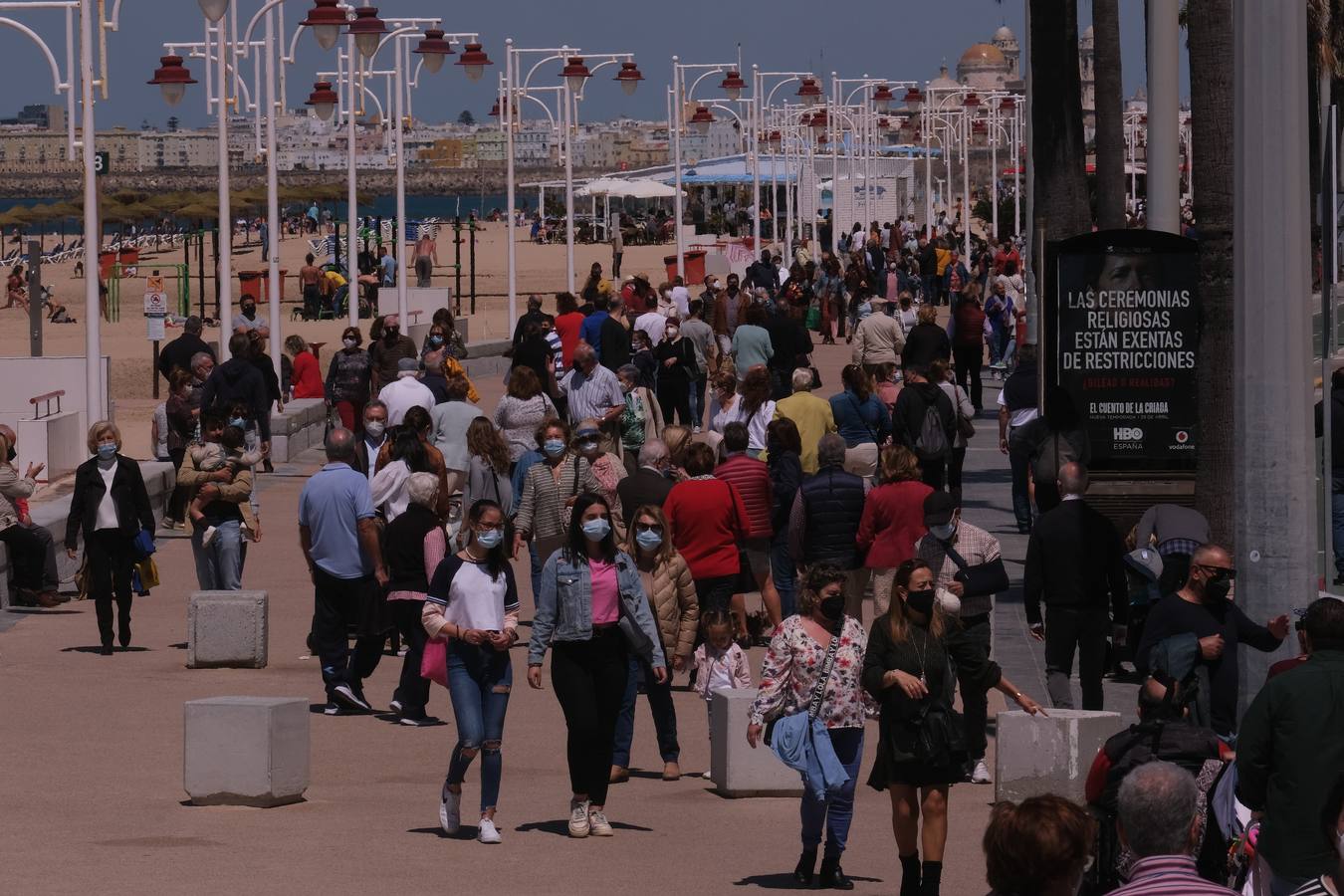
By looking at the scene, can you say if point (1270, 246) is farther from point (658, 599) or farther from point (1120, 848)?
point (658, 599)

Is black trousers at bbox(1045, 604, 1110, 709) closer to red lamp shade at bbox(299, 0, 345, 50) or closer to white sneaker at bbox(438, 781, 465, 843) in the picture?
white sneaker at bbox(438, 781, 465, 843)

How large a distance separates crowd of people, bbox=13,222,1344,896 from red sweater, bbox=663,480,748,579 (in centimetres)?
2

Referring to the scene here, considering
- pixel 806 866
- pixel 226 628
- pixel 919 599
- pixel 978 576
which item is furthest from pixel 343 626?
pixel 919 599

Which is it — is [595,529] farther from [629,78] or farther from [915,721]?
[629,78]

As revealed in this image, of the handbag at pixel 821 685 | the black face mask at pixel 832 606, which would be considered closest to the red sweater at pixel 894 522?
the black face mask at pixel 832 606

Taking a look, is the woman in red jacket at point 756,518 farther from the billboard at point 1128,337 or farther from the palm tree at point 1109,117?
the palm tree at point 1109,117

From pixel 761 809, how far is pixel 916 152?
117565 millimetres

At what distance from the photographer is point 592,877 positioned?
9.80 m

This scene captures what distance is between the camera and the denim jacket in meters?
10.4

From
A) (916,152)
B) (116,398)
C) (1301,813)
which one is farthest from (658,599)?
(916,152)

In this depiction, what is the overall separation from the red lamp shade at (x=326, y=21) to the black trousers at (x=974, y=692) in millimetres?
16560

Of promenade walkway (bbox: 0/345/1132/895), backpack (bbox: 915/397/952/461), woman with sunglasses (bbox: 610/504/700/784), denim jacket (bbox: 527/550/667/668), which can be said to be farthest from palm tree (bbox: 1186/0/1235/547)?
denim jacket (bbox: 527/550/667/668)

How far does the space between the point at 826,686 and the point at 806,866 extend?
77cm

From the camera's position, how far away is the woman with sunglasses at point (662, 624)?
11641 millimetres
